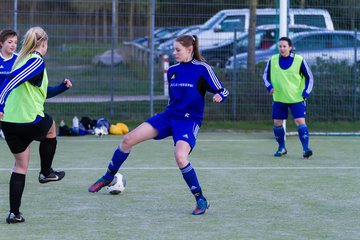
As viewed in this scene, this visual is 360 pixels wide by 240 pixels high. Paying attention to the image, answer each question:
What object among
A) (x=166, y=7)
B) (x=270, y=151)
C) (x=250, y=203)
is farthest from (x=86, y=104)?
(x=250, y=203)

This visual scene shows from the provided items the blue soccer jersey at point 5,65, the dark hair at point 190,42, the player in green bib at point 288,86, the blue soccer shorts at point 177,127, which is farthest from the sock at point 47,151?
the player in green bib at point 288,86

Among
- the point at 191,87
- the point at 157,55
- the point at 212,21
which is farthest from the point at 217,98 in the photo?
the point at 157,55

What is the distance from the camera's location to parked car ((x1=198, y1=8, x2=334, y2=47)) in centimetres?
1566

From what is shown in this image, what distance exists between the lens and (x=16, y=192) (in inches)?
276

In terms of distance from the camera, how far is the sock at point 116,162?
823 centimetres

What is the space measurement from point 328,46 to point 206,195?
7962mm

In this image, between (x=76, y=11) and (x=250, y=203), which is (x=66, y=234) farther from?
(x=76, y=11)

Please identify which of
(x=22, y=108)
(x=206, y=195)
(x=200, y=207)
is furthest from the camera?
(x=206, y=195)

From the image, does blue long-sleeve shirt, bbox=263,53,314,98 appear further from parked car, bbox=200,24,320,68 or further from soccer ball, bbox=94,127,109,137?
soccer ball, bbox=94,127,109,137

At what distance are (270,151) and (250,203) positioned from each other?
4721 millimetres

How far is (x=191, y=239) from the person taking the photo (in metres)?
6.45

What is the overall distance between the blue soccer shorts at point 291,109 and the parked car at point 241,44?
12.0 ft

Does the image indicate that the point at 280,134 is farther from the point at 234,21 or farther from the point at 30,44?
the point at 30,44

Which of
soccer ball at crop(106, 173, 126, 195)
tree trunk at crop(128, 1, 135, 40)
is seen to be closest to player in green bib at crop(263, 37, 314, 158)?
soccer ball at crop(106, 173, 126, 195)
